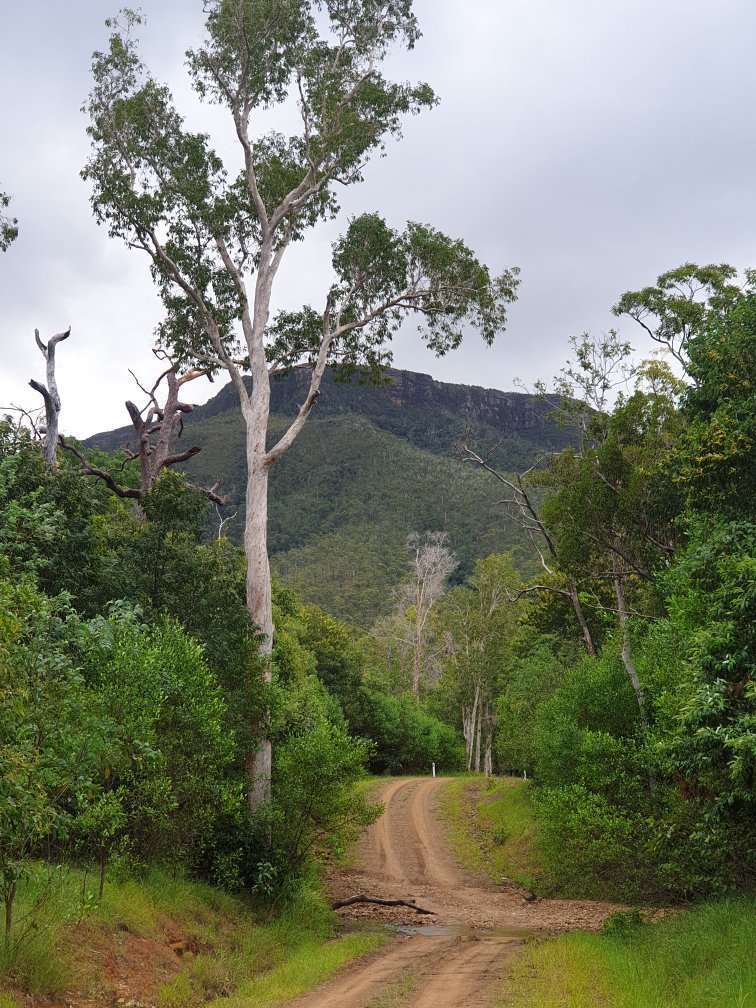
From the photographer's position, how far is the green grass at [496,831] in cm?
2342

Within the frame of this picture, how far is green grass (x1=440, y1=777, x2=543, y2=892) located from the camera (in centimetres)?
2342

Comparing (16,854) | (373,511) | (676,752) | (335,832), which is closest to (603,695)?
(335,832)

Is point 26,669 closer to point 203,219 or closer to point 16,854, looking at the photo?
point 16,854

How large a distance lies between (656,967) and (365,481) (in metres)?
103

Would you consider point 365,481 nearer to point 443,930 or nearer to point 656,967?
point 443,930

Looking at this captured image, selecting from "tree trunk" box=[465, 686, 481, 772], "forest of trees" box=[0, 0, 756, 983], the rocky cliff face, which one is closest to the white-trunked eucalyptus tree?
"forest of trees" box=[0, 0, 756, 983]

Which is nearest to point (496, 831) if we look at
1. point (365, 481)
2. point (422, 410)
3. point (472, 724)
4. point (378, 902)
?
point (378, 902)

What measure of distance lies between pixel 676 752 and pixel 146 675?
6.95 meters

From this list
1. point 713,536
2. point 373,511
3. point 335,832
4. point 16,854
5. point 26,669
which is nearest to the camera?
point 26,669

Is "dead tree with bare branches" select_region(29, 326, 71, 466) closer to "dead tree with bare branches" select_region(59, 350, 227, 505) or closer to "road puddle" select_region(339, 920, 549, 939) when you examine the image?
"dead tree with bare branches" select_region(59, 350, 227, 505)

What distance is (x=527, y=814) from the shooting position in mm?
27422

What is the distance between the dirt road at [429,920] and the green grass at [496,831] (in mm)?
693

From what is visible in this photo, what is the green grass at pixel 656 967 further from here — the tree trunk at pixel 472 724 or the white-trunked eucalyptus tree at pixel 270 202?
the tree trunk at pixel 472 724

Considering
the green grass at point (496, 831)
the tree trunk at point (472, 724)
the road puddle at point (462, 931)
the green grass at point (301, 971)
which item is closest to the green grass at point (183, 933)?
the green grass at point (301, 971)
